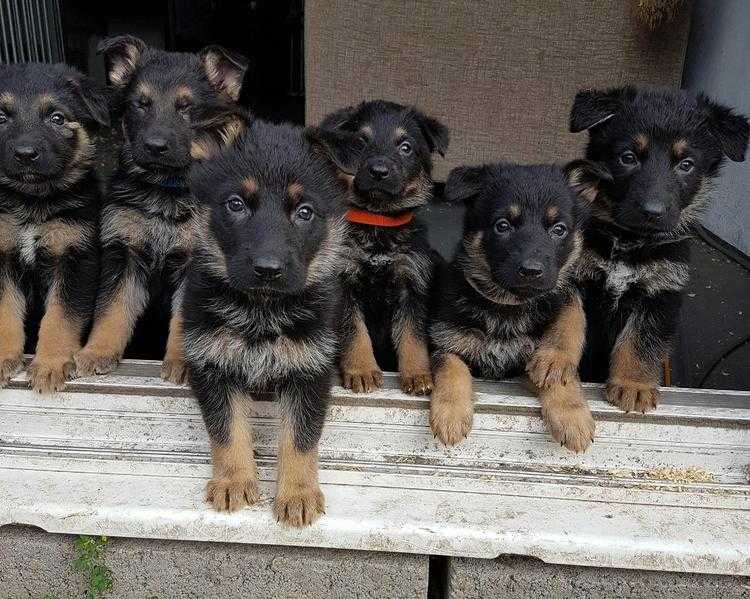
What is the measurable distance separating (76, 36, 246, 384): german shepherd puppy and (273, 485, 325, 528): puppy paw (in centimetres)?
101

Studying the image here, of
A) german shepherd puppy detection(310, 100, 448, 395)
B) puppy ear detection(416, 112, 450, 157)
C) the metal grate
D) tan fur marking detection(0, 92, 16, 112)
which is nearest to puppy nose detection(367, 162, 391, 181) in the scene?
german shepherd puppy detection(310, 100, 448, 395)

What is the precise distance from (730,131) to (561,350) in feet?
3.96

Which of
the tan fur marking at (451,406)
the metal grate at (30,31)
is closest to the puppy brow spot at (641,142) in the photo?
the tan fur marking at (451,406)

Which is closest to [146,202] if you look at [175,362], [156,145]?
[156,145]

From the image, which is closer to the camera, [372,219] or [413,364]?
[413,364]

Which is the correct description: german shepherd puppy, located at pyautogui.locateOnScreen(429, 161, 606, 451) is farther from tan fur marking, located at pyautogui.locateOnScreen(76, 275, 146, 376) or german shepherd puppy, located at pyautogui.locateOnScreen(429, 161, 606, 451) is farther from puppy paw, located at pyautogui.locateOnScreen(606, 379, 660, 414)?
tan fur marking, located at pyautogui.locateOnScreen(76, 275, 146, 376)

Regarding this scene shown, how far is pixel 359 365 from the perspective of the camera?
9.84 feet

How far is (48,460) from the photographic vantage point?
271 centimetres

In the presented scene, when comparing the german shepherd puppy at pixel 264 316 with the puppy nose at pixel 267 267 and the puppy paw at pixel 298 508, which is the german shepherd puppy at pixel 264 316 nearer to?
the puppy paw at pixel 298 508

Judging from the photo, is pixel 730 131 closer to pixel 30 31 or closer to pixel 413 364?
pixel 413 364

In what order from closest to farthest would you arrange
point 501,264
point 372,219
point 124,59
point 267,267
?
point 267,267 < point 501,264 < point 372,219 < point 124,59

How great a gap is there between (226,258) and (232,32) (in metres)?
7.46

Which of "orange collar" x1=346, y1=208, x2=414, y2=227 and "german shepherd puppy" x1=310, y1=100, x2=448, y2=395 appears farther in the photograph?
"orange collar" x1=346, y1=208, x2=414, y2=227

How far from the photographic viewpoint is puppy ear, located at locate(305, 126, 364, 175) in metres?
2.45
